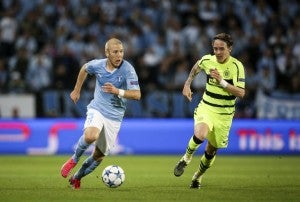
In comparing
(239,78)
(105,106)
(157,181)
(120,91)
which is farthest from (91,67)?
(157,181)

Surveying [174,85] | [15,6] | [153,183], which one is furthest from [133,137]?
[153,183]

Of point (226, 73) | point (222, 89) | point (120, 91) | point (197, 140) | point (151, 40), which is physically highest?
point (226, 73)

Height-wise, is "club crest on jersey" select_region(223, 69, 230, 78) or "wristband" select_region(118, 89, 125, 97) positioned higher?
"club crest on jersey" select_region(223, 69, 230, 78)

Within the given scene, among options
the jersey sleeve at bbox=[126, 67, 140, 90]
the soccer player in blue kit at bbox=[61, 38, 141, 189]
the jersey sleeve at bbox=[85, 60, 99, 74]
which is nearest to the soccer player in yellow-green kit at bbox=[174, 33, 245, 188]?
the jersey sleeve at bbox=[126, 67, 140, 90]

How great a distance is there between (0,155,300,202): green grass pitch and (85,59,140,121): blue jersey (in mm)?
1180

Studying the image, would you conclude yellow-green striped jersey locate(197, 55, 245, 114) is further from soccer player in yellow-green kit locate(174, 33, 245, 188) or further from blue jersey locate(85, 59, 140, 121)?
blue jersey locate(85, 59, 140, 121)

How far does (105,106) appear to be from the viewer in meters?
11.3

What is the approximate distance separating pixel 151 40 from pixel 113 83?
35.8ft

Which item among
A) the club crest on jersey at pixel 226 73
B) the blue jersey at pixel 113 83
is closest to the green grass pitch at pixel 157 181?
the blue jersey at pixel 113 83

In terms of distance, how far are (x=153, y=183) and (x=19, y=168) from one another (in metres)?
4.08

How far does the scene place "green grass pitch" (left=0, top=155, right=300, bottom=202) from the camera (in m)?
10.5

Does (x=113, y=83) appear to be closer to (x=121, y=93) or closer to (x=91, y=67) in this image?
(x=91, y=67)

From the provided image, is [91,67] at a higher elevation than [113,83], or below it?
higher

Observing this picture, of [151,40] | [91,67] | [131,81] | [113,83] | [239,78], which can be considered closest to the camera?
[131,81]
